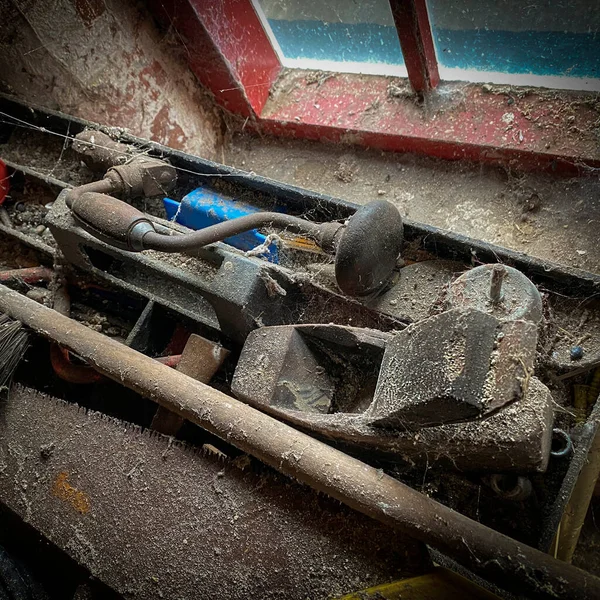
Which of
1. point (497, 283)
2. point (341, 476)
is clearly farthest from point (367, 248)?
point (341, 476)

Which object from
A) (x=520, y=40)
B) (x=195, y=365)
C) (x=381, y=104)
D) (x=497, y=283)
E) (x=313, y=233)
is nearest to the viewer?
(x=497, y=283)

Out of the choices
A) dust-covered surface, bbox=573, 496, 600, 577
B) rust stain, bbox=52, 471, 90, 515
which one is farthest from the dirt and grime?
dust-covered surface, bbox=573, 496, 600, 577

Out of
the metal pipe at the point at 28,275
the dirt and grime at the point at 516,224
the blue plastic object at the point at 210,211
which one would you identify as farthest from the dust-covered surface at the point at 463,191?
the metal pipe at the point at 28,275

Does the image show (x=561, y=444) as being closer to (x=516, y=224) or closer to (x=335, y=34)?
(x=516, y=224)

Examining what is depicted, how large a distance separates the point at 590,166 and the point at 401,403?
1.10 m

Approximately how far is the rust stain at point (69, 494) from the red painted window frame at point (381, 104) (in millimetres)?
1439

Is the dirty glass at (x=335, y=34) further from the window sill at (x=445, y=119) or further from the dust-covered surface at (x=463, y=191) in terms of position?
the dust-covered surface at (x=463, y=191)

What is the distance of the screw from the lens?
0.95 meters

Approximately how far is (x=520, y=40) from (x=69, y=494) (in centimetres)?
181

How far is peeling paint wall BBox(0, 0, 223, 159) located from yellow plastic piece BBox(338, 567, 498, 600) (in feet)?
5.30

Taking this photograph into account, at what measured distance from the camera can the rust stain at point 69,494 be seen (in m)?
1.25

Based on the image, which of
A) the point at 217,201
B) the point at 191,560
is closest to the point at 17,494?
the point at 191,560

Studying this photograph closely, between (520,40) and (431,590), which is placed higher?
(520,40)

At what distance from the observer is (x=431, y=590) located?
3.20 feet
